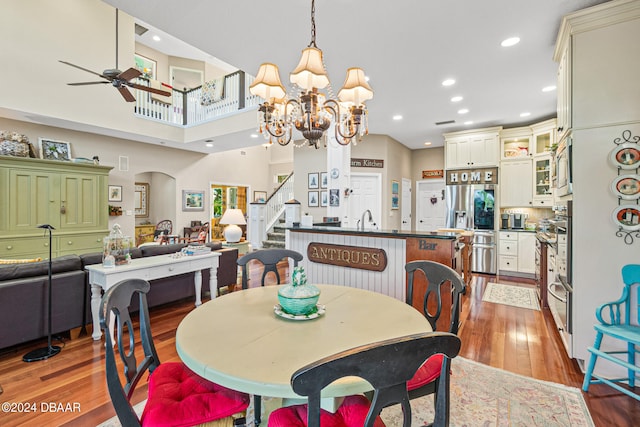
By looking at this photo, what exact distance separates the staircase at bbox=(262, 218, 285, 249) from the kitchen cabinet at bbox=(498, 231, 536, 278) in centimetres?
455

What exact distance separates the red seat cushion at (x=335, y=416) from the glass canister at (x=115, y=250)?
2.49 metres

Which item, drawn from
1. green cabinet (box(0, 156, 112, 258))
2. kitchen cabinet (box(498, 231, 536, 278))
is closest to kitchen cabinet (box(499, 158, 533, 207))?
kitchen cabinet (box(498, 231, 536, 278))

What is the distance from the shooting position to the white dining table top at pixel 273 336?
0.93m

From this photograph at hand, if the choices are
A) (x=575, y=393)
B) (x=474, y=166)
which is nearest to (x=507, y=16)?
(x=575, y=393)

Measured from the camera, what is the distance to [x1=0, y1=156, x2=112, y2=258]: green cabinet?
4.73 meters

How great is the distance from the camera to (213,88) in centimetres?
661

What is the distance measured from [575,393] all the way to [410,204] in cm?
578

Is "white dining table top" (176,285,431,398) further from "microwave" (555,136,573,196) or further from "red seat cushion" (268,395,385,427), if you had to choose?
"microwave" (555,136,573,196)

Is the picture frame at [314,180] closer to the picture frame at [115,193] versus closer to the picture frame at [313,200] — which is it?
the picture frame at [313,200]

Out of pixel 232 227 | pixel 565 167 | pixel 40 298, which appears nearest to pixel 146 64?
pixel 232 227

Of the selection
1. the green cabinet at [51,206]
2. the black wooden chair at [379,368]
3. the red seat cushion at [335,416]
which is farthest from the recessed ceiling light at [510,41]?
the green cabinet at [51,206]

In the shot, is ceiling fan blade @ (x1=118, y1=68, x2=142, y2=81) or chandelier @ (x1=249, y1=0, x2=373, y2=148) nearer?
chandelier @ (x1=249, y1=0, x2=373, y2=148)

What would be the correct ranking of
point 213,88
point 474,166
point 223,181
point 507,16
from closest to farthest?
point 507,16 → point 474,166 → point 213,88 → point 223,181

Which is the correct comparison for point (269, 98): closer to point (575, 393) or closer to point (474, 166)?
point (575, 393)
